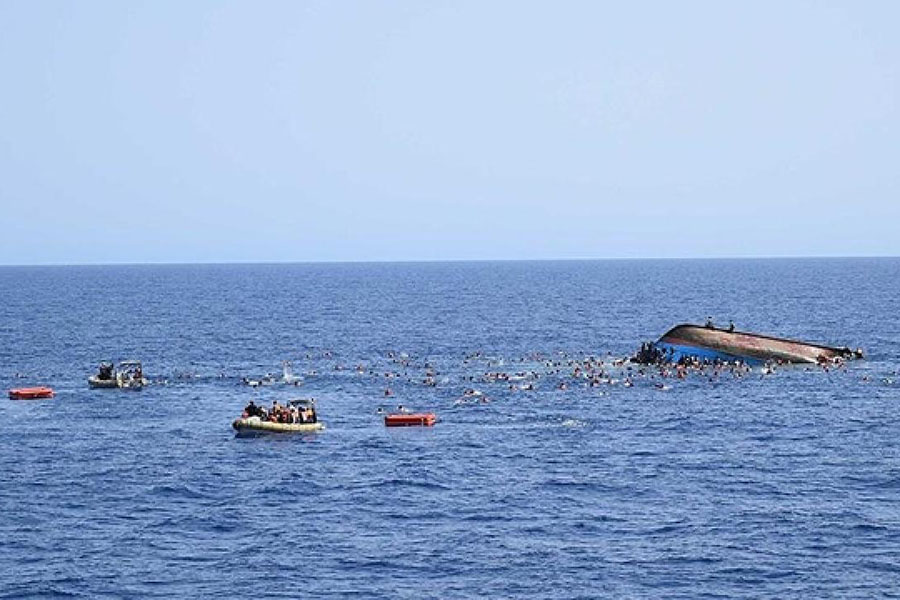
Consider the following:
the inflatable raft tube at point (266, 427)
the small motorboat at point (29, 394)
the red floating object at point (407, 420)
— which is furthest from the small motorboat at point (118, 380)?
the red floating object at point (407, 420)

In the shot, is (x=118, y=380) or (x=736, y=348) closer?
(x=118, y=380)

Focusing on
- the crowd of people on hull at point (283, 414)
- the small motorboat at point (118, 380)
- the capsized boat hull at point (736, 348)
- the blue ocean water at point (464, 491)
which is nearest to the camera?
the blue ocean water at point (464, 491)

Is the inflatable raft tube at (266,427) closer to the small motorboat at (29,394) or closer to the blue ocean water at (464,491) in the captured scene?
the blue ocean water at (464,491)

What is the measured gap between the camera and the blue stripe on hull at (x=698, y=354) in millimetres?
133125

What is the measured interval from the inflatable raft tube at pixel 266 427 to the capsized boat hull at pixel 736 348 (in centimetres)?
5353

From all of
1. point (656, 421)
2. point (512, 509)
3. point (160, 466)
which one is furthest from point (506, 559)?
point (656, 421)

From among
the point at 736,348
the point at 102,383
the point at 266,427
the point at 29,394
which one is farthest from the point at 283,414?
the point at 736,348

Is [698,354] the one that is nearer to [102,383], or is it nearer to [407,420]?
[407,420]

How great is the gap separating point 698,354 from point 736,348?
382 centimetres

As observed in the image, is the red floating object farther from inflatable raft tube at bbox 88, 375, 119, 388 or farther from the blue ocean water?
inflatable raft tube at bbox 88, 375, 119, 388

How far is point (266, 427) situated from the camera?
299 feet

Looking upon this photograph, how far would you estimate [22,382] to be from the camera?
126 metres

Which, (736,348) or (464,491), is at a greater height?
(736,348)

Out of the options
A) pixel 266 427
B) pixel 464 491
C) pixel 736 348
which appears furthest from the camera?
pixel 736 348
